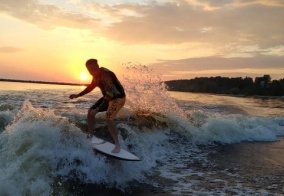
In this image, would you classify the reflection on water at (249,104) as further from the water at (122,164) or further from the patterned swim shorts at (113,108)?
the patterned swim shorts at (113,108)

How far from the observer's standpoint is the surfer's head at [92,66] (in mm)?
8270

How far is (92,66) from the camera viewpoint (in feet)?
27.3

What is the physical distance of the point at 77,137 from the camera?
8.52m

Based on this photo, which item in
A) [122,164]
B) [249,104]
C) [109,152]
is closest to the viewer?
[109,152]

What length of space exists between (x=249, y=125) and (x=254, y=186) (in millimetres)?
11712

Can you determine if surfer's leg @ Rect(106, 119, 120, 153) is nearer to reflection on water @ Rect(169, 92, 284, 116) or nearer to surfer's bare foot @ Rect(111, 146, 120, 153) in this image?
surfer's bare foot @ Rect(111, 146, 120, 153)

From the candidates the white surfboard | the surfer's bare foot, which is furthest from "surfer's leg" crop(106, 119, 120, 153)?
the white surfboard

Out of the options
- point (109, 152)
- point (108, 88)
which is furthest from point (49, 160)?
point (108, 88)

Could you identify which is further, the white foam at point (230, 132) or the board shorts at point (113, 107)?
the white foam at point (230, 132)

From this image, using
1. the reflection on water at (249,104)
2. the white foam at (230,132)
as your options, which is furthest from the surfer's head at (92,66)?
the reflection on water at (249,104)

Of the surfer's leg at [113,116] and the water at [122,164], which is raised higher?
the surfer's leg at [113,116]

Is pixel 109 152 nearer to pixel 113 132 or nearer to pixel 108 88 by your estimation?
pixel 113 132

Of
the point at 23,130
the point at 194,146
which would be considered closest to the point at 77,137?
the point at 23,130

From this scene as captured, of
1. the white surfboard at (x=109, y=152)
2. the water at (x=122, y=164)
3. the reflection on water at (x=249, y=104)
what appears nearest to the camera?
the water at (x=122, y=164)
